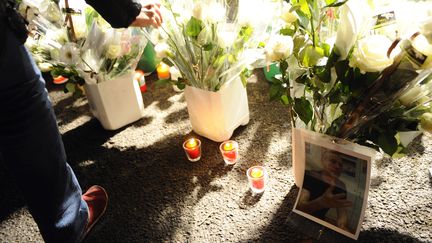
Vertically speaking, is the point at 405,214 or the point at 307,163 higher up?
the point at 307,163

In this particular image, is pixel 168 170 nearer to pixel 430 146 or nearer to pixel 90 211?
pixel 90 211

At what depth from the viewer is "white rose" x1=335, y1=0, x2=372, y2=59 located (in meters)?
0.73

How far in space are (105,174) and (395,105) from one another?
4.08ft

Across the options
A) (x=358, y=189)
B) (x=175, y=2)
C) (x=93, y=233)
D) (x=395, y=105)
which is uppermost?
(x=175, y=2)

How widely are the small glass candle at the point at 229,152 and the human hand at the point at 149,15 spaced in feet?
1.97

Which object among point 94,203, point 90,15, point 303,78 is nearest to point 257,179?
point 303,78

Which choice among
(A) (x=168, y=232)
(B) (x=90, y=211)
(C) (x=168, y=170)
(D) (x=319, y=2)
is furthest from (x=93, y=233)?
(D) (x=319, y=2)

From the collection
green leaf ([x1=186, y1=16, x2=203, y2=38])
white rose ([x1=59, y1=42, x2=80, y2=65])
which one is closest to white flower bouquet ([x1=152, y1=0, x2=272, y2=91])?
green leaf ([x1=186, y1=16, x2=203, y2=38])

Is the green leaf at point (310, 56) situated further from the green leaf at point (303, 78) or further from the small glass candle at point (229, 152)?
the small glass candle at point (229, 152)

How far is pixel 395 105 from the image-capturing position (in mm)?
826

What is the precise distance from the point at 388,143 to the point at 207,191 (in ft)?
2.38

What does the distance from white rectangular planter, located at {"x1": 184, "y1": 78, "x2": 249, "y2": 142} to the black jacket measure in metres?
0.42

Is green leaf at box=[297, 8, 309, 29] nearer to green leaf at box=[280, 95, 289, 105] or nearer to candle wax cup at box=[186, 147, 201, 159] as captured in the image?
green leaf at box=[280, 95, 289, 105]

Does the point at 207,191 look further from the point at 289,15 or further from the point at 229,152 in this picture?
the point at 289,15
